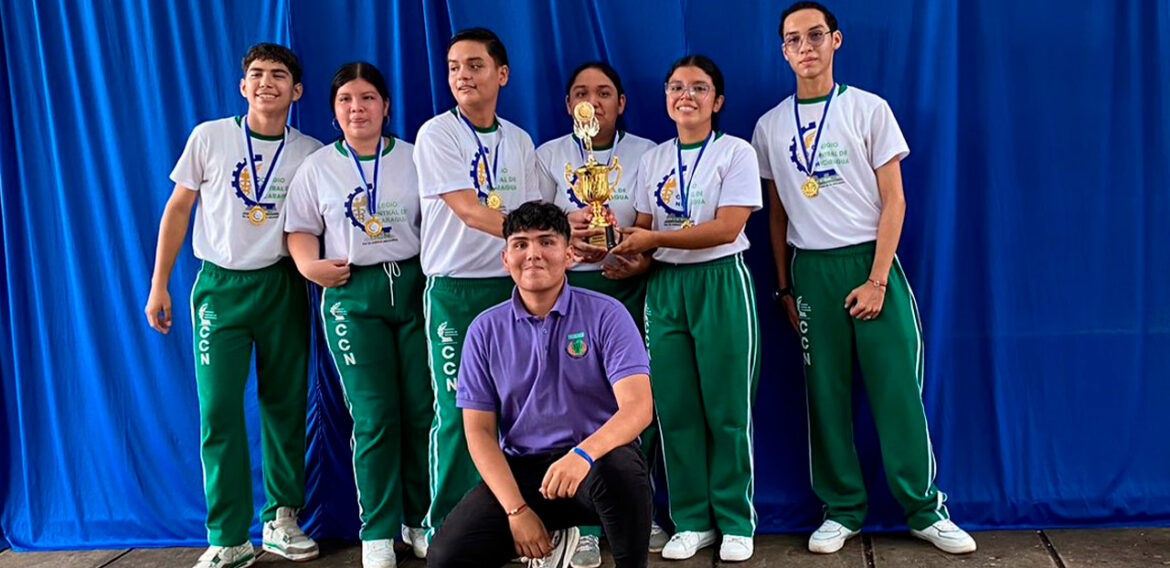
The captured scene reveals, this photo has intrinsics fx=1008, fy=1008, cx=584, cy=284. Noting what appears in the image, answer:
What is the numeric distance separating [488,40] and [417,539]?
1613 millimetres

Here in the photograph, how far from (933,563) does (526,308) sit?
148cm

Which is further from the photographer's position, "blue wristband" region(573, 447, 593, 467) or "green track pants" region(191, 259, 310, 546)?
"green track pants" region(191, 259, 310, 546)

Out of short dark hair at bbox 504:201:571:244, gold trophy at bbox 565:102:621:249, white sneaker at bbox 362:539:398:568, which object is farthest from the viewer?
white sneaker at bbox 362:539:398:568

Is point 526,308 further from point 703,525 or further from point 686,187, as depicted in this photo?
point 703,525

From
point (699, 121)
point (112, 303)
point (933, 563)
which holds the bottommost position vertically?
point (933, 563)

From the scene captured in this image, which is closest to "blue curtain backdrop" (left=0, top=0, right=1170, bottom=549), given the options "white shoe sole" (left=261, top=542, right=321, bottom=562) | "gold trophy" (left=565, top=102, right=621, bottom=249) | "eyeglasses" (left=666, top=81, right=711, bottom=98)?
"white shoe sole" (left=261, top=542, right=321, bottom=562)

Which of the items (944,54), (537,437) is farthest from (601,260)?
(944,54)

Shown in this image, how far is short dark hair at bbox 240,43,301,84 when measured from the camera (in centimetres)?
319

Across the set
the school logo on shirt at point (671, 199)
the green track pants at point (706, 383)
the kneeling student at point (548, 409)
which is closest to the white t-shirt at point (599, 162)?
the school logo on shirt at point (671, 199)

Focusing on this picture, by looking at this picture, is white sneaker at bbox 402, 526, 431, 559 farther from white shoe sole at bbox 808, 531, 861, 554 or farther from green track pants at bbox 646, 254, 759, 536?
Answer: white shoe sole at bbox 808, 531, 861, 554

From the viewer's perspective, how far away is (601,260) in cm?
309

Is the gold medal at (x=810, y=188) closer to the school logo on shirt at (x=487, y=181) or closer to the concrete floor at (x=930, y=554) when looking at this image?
the school logo on shirt at (x=487, y=181)

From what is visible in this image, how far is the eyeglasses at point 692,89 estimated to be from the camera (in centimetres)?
305

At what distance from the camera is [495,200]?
3107 millimetres
